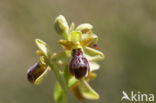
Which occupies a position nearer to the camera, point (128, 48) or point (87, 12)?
point (128, 48)

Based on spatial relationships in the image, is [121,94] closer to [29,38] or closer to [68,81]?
[29,38]

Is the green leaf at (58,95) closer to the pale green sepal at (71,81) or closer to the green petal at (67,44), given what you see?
the pale green sepal at (71,81)

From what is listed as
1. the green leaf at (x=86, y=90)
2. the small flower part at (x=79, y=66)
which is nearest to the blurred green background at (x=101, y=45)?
the green leaf at (x=86, y=90)

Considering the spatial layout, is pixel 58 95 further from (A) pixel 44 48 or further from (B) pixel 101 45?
(B) pixel 101 45

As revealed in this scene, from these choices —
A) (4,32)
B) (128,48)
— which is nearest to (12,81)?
(4,32)

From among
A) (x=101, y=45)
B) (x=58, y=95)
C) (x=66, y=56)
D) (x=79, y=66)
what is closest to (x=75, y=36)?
(x=66, y=56)

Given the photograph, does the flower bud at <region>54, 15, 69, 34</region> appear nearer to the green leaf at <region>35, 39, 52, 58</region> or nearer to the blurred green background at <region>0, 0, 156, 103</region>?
the green leaf at <region>35, 39, 52, 58</region>
